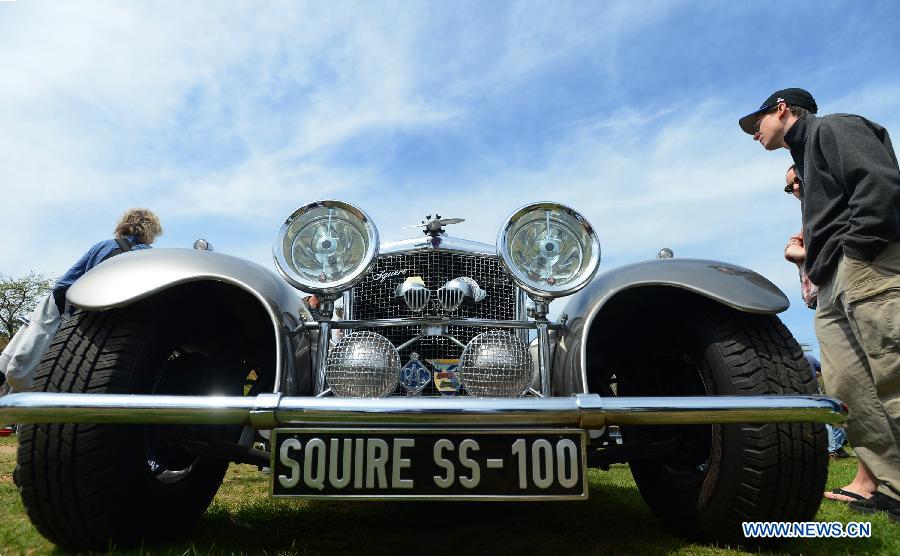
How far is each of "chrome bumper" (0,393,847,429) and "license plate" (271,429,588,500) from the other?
0.05m

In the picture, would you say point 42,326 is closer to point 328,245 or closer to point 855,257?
point 328,245

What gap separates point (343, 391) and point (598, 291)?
3.23ft

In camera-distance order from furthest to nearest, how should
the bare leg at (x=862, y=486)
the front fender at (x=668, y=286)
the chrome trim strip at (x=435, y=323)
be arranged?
1. the bare leg at (x=862, y=486)
2. the chrome trim strip at (x=435, y=323)
3. the front fender at (x=668, y=286)

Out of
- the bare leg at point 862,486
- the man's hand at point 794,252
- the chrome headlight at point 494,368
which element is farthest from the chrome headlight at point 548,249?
the bare leg at point 862,486

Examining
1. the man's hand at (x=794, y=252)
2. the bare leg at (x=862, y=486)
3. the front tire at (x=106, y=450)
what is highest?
the man's hand at (x=794, y=252)

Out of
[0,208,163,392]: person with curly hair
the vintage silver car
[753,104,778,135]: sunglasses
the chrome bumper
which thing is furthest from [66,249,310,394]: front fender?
[753,104,778,135]: sunglasses

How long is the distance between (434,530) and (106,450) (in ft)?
4.23

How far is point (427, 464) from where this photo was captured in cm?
155

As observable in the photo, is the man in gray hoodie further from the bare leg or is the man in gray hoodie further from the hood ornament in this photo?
the hood ornament

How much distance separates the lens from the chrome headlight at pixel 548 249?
92.7 inches

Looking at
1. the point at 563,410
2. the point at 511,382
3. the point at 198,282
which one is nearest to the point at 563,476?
the point at 563,410

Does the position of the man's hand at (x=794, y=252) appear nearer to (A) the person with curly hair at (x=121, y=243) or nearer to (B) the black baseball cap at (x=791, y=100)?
(B) the black baseball cap at (x=791, y=100)

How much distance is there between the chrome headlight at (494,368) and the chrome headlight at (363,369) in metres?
0.27

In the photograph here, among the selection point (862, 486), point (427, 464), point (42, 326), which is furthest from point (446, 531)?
point (42, 326)
